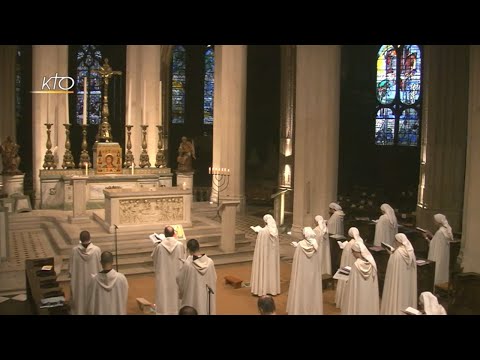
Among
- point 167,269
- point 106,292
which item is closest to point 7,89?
point 167,269

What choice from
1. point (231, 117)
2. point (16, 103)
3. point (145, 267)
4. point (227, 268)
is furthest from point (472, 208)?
point (16, 103)

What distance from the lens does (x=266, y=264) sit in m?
11.1

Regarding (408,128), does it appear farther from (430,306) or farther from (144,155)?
(430,306)

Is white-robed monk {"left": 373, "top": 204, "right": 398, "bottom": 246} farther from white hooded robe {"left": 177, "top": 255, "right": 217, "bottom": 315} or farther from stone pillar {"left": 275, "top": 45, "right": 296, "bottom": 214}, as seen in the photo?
stone pillar {"left": 275, "top": 45, "right": 296, "bottom": 214}

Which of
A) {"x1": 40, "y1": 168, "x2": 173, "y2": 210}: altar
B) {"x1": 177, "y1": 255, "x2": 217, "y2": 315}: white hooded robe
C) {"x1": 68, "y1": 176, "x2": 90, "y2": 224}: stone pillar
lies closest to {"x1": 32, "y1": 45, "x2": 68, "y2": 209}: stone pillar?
{"x1": 40, "y1": 168, "x2": 173, "y2": 210}: altar

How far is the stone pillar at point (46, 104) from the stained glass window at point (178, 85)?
364 inches

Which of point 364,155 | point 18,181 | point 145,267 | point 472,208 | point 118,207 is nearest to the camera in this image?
point 472,208

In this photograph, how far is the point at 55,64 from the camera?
1817 cm

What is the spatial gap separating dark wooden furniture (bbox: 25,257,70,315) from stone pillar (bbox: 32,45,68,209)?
835 cm

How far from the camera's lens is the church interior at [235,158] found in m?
11.8

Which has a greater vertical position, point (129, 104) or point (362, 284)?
point (129, 104)

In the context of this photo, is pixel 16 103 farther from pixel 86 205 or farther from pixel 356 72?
pixel 356 72

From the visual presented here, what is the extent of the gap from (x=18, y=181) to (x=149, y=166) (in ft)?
13.2

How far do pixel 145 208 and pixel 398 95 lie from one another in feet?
45.0
